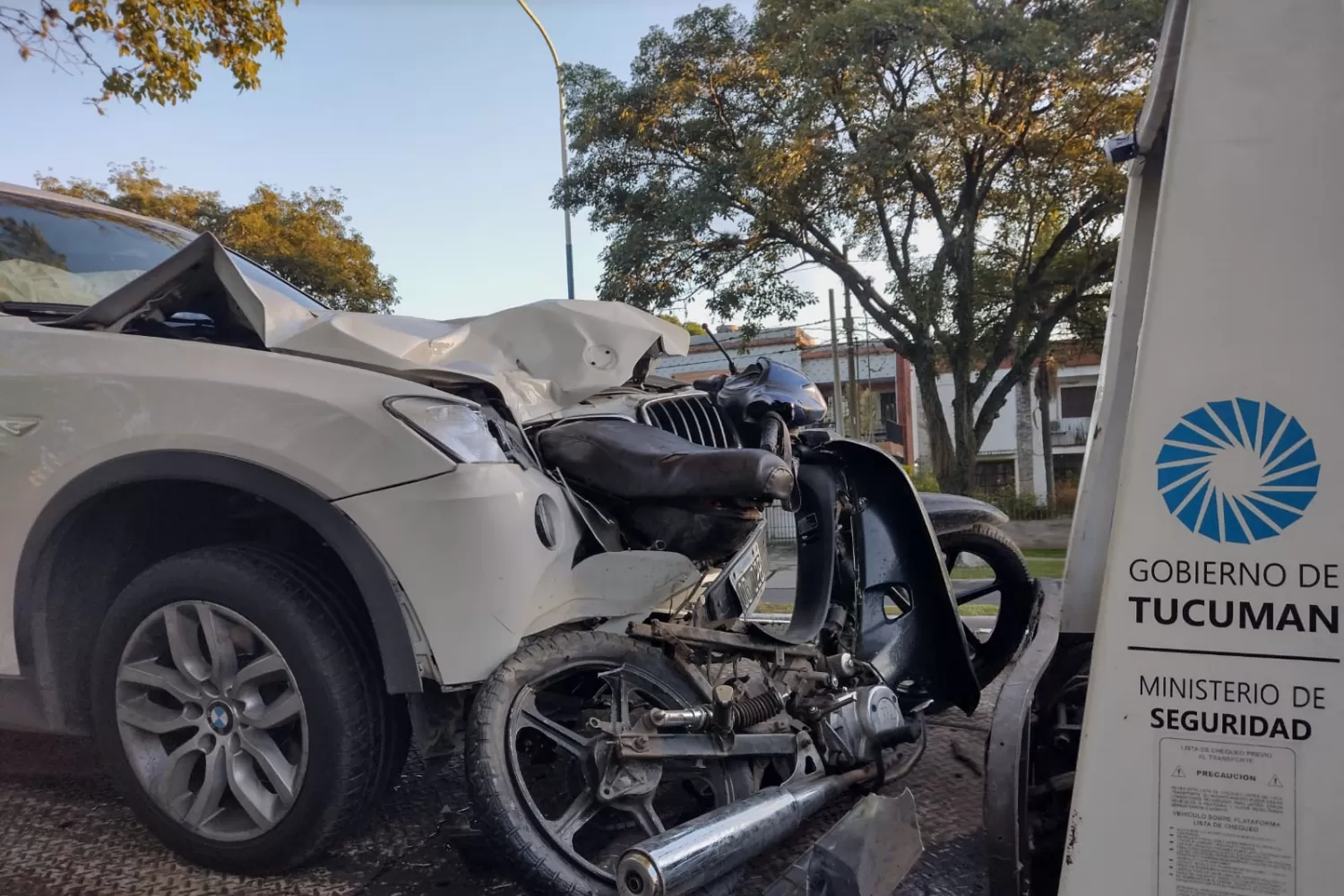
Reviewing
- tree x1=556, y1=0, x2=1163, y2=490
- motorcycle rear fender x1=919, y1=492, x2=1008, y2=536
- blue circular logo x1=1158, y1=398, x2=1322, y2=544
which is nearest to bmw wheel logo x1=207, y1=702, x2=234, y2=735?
blue circular logo x1=1158, y1=398, x2=1322, y2=544

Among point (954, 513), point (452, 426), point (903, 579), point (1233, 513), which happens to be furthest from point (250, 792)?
point (954, 513)

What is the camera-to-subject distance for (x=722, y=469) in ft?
8.78

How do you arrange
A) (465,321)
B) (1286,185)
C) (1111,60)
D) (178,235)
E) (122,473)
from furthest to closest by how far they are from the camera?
(1111,60) < (178,235) < (465,321) < (122,473) < (1286,185)

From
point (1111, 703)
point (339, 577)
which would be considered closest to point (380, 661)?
point (339, 577)

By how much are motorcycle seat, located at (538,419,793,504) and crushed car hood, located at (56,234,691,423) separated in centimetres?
20

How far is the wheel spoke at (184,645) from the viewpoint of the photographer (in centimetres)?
267

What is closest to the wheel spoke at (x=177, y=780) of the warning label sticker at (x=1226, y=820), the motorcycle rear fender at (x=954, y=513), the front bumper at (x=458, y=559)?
the front bumper at (x=458, y=559)

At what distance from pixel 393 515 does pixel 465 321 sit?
42.2 inches

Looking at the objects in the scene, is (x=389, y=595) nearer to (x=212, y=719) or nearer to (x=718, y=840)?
(x=212, y=719)

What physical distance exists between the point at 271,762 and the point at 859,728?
170 centimetres

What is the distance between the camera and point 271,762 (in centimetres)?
260

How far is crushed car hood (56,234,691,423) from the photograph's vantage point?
9.43 feet

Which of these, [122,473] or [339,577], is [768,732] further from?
[122,473]

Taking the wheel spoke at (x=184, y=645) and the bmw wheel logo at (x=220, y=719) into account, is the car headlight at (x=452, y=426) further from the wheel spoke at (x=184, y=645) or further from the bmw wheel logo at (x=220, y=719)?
the bmw wheel logo at (x=220, y=719)
